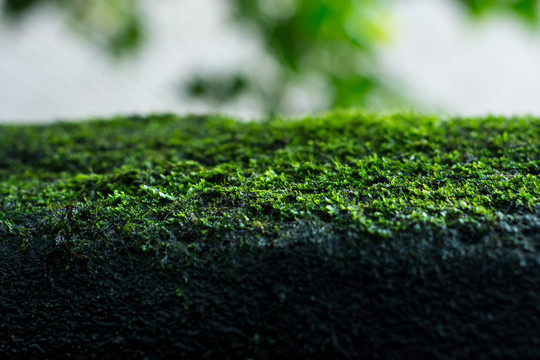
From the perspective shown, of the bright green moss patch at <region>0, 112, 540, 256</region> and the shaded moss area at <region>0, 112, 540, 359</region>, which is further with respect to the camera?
the bright green moss patch at <region>0, 112, 540, 256</region>

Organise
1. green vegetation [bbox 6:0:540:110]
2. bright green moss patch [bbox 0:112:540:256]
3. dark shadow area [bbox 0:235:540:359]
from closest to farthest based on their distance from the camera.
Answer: dark shadow area [bbox 0:235:540:359], bright green moss patch [bbox 0:112:540:256], green vegetation [bbox 6:0:540:110]

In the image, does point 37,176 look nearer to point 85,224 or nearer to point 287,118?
point 85,224

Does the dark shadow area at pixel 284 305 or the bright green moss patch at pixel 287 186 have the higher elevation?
the bright green moss patch at pixel 287 186

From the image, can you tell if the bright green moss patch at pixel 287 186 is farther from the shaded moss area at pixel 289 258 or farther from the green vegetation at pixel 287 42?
the green vegetation at pixel 287 42

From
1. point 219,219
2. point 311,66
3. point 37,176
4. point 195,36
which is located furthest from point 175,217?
point 195,36

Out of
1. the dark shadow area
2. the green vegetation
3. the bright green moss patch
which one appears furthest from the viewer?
the green vegetation

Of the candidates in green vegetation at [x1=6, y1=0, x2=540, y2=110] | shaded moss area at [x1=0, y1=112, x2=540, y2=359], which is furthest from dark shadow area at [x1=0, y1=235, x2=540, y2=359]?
green vegetation at [x1=6, y1=0, x2=540, y2=110]

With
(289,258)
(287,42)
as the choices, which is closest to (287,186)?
(289,258)

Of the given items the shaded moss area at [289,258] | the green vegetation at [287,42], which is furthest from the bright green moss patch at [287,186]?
the green vegetation at [287,42]

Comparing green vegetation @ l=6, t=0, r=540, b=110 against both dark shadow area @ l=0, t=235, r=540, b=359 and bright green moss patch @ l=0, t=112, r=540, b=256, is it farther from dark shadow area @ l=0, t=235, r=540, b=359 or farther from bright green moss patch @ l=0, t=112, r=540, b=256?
dark shadow area @ l=0, t=235, r=540, b=359
